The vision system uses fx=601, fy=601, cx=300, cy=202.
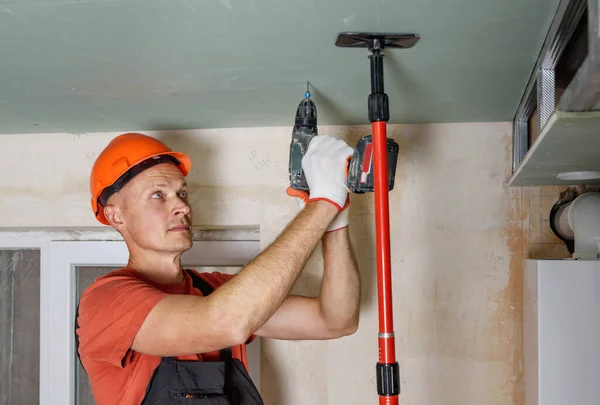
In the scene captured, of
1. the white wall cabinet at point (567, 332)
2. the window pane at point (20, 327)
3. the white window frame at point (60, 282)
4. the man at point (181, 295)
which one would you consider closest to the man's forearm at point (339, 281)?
the man at point (181, 295)

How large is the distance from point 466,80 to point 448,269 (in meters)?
0.70

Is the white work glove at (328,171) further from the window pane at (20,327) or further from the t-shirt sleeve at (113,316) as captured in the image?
the window pane at (20,327)

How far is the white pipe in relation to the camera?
1.50 meters

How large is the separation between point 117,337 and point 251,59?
648 mm

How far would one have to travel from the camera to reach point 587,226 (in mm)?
1521

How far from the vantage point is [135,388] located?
1419 mm

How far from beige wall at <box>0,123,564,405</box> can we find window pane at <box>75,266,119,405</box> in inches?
24.7

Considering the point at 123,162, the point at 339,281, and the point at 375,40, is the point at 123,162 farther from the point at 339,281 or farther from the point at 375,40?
the point at 375,40

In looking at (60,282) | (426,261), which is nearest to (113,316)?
(426,261)

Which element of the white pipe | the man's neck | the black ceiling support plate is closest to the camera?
the black ceiling support plate

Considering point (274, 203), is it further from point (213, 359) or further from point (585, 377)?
point (585, 377)

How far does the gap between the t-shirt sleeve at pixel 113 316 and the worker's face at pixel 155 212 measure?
0.17 metres

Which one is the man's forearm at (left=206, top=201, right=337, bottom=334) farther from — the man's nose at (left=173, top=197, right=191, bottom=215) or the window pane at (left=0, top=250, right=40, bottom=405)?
the window pane at (left=0, top=250, right=40, bottom=405)

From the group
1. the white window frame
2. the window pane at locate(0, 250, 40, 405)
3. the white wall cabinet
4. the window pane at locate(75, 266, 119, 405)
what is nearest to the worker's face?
the white window frame
